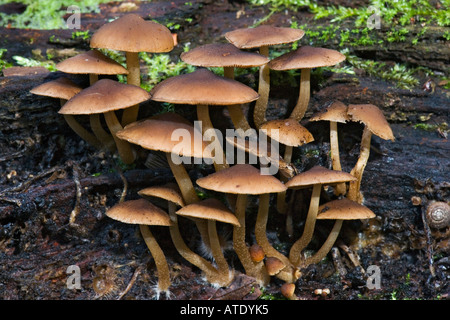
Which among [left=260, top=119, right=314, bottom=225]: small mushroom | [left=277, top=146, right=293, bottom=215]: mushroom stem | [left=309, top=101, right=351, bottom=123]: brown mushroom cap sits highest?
A: [left=309, top=101, right=351, bottom=123]: brown mushroom cap

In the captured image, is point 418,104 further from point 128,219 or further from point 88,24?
point 88,24

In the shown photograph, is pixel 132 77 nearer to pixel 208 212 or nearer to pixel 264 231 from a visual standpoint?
pixel 208 212

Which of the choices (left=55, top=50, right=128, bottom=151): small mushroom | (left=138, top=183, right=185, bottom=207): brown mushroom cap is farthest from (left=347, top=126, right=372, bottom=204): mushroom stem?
(left=55, top=50, right=128, bottom=151): small mushroom

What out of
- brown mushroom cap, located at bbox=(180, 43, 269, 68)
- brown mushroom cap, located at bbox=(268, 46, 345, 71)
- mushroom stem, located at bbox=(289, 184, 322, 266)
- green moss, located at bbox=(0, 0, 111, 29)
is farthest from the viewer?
green moss, located at bbox=(0, 0, 111, 29)

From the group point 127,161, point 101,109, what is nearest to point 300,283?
point 127,161

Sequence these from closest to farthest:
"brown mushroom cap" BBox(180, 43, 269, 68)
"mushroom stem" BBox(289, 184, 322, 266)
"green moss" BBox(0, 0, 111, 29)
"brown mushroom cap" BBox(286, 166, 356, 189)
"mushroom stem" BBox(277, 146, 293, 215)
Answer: "brown mushroom cap" BBox(286, 166, 356, 189), "brown mushroom cap" BBox(180, 43, 269, 68), "mushroom stem" BBox(289, 184, 322, 266), "mushroom stem" BBox(277, 146, 293, 215), "green moss" BBox(0, 0, 111, 29)

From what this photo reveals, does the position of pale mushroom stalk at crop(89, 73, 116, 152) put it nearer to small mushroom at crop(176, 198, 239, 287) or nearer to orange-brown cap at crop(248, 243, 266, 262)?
small mushroom at crop(176, 198, 239, 287)
